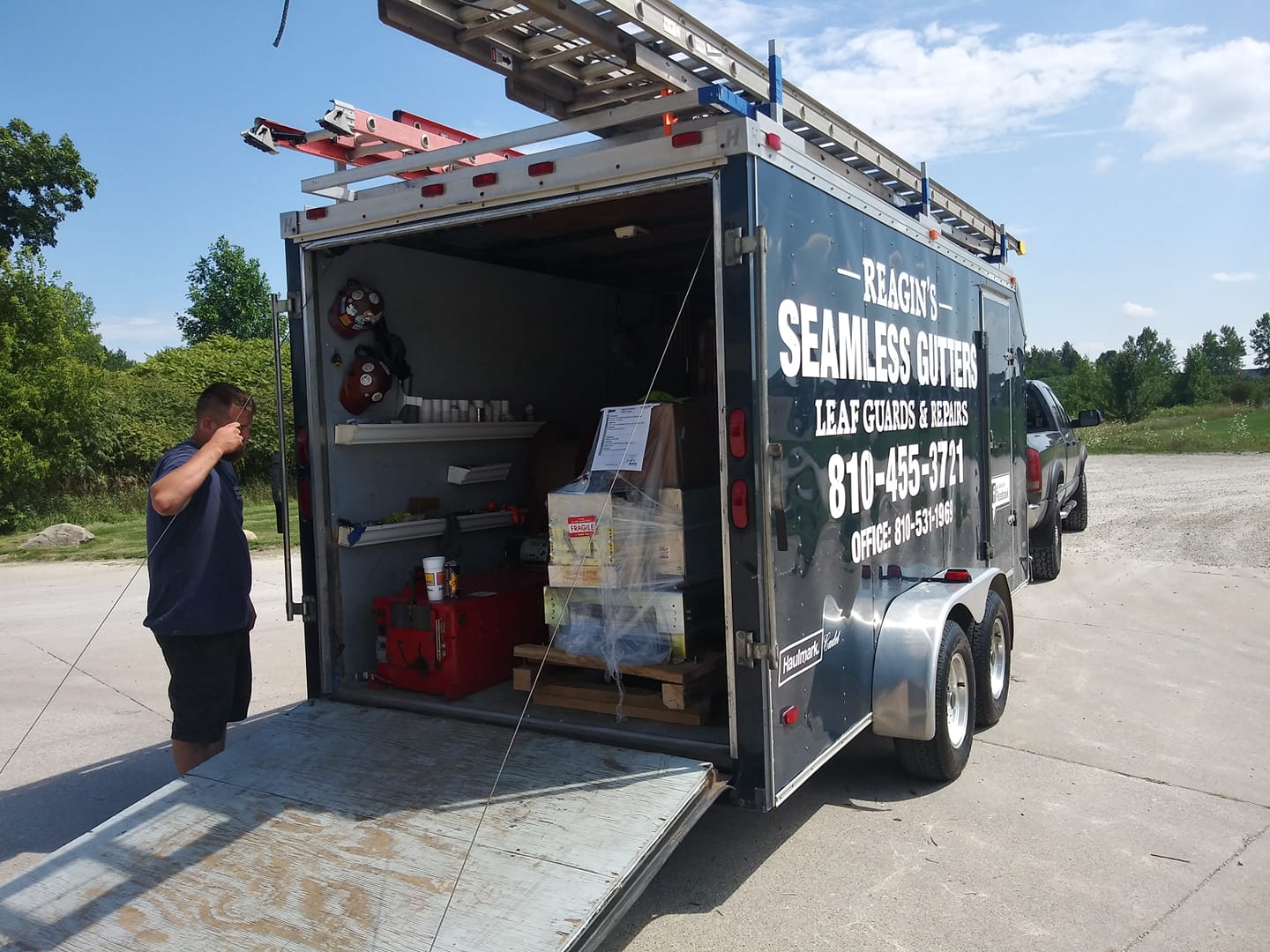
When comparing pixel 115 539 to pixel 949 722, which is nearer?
pixel 949 722

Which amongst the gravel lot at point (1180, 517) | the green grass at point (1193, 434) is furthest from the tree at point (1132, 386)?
the gravel lot at point (1180, 517)

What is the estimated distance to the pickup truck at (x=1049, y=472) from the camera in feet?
30.8

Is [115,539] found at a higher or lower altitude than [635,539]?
lower

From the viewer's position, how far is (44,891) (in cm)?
304

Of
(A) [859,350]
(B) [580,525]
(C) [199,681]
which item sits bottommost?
(C) [199,681]

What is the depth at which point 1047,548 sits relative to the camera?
991 centimetres

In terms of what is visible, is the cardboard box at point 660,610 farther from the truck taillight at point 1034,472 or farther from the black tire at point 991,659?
the truck taillight at point 1034,472

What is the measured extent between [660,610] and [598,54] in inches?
84.1

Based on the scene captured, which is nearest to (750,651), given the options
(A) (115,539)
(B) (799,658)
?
(B) (799,658)

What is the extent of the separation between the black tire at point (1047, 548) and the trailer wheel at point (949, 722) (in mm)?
5602

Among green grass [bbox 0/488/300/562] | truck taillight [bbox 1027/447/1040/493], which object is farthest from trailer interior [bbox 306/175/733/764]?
green grass [bbox 0/488/300/562]

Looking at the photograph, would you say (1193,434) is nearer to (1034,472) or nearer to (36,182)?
(1034,472)

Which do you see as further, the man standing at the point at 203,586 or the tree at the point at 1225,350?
the tree at the point at 1225,350

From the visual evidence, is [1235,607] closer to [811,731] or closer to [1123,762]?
[1123,762]
